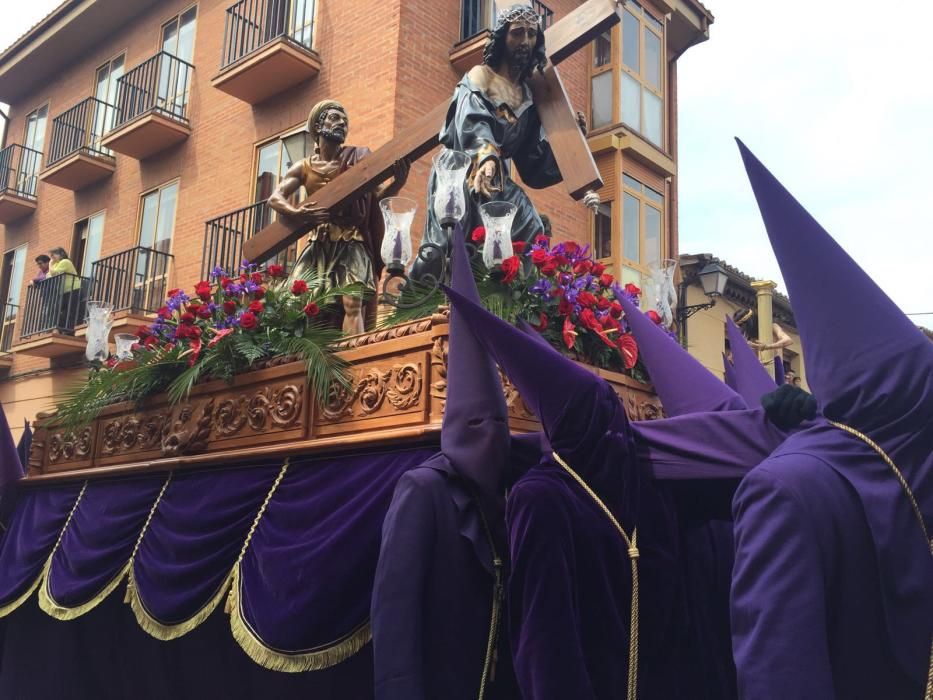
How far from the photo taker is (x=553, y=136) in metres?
4.31

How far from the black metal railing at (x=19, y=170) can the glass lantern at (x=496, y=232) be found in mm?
15212

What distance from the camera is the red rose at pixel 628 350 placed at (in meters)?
3.76

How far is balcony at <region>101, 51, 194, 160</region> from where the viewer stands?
12.9m

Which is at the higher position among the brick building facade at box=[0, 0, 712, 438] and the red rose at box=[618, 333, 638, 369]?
the brick building facade at box=[0, 0, 712, 438]

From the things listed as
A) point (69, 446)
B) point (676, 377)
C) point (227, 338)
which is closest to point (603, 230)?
point (69, 446)

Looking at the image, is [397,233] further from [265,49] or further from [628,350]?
[265,49]

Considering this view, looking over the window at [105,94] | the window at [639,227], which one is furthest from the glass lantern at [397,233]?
the window at [105,94]

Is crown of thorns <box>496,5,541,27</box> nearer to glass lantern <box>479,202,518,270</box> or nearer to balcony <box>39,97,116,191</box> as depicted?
glass lantern <box>479,202,518,270</box>

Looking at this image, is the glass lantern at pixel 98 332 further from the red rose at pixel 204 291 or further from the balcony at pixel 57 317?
the balcony at pixel 57 317

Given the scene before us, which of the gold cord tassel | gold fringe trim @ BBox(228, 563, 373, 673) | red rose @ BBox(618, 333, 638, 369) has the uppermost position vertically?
red rose @ BBox(618, 333, 638, 369)

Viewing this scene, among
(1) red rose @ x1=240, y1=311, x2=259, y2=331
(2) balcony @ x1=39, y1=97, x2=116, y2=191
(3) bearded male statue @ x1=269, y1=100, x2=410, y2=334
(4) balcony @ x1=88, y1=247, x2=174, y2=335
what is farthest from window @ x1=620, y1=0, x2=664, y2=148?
(1) red rose @ x1=240, y1=311, x2=259, y2=331

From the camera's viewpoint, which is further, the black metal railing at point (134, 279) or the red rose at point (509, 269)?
the black metal railing at point (134, 279)

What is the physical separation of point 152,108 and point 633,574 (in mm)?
12199

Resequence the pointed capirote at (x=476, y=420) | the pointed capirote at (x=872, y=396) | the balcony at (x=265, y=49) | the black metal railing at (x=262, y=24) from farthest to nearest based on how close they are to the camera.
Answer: the black metal railing at (x=262, y=24) → the balcony at (x=265, y=49) → the pointed capirote at (x=476, y=420) → the pointed capirote at (x=872, y=396)
